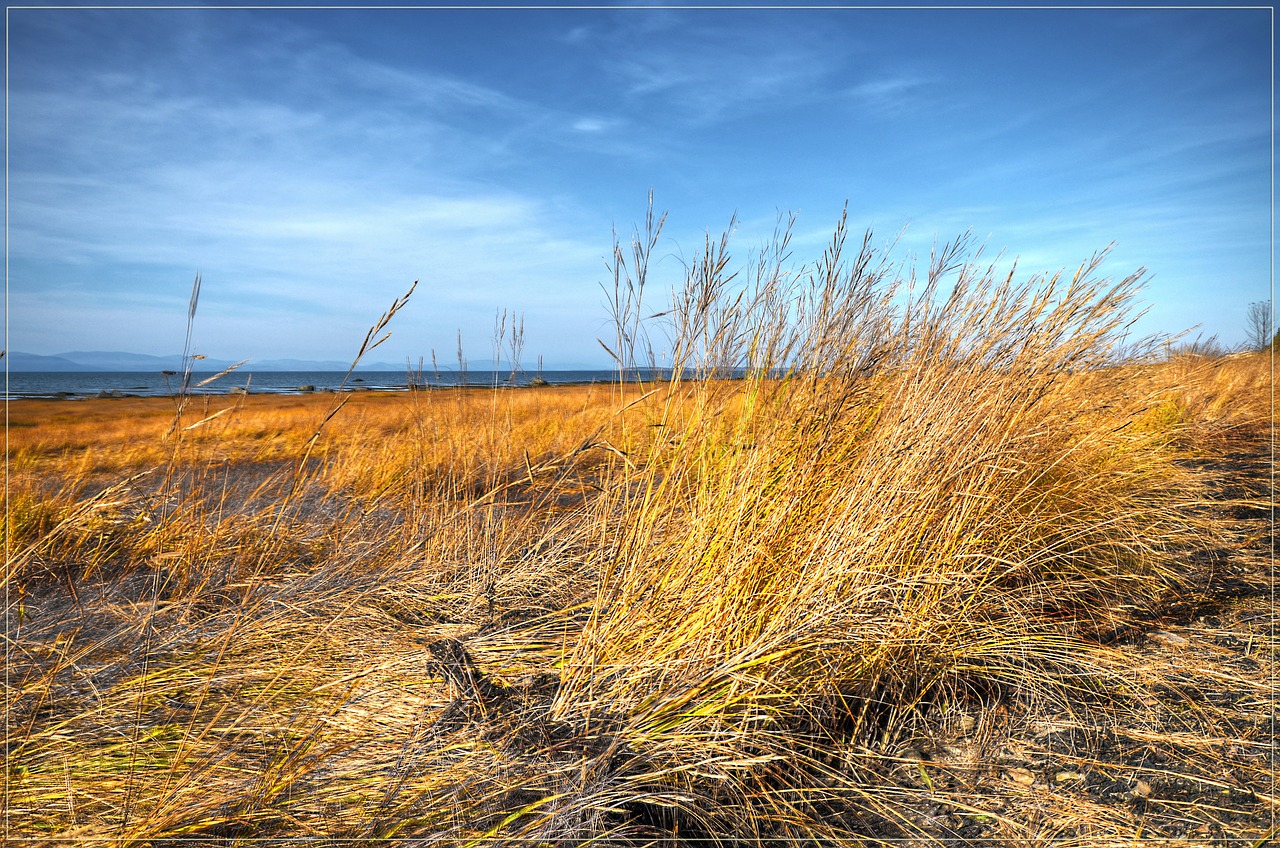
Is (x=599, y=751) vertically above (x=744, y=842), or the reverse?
(x=599, y=751)

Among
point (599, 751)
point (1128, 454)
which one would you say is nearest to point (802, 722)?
point (599, 751)

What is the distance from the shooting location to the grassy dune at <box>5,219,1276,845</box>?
1.36m

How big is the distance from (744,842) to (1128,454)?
298 centimetres

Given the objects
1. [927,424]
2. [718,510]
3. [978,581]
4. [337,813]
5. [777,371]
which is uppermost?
[777,371]

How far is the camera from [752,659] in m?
1.51

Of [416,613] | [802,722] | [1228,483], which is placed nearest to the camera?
[802,722]

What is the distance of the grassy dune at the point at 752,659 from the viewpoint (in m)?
1.36

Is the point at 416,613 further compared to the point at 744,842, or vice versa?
the point at 416,613

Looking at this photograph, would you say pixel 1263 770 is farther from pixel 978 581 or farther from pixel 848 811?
pixel 848 811

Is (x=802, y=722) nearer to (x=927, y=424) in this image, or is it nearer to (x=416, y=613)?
(x=927, y=424)

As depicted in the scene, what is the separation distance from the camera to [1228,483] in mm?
4445

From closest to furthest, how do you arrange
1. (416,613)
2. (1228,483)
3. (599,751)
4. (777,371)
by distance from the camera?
(599,751)
(777,371)
(416,613)
(1228,483)

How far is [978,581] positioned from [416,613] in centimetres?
207

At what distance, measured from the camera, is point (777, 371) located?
213cm
